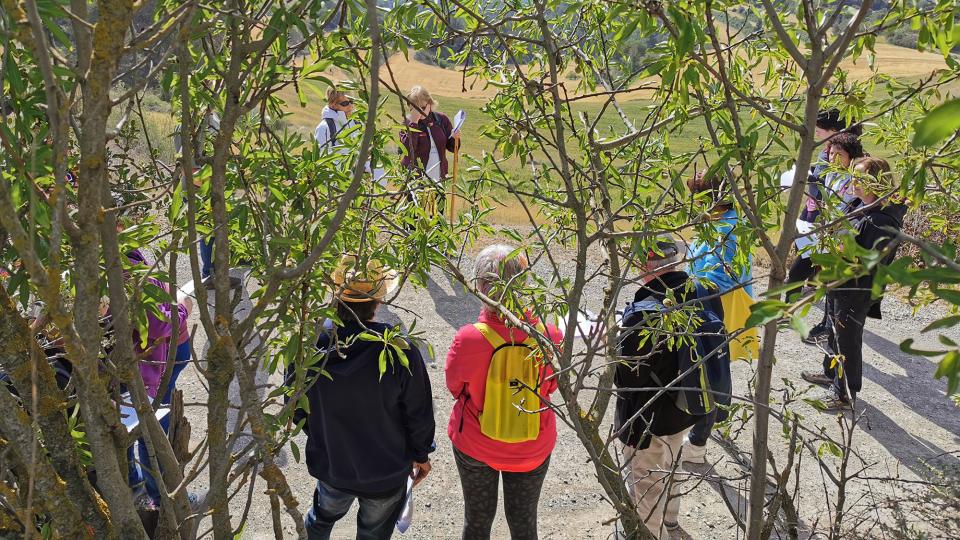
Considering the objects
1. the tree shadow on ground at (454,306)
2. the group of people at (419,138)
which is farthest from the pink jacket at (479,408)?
the tree shadow on ground at (454,306)

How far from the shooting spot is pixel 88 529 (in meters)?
1.66

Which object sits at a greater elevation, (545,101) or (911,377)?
(545,101)

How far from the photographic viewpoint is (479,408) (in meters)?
3.92

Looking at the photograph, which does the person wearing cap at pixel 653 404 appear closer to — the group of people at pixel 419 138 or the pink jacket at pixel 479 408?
the pink jacket at pixel 479 408

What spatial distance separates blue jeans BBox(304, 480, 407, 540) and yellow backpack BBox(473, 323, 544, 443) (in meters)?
0.64

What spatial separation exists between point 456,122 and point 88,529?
28.7 feet

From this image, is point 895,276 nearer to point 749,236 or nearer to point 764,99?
point 749,236

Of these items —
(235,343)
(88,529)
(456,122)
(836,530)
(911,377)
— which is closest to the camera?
(88,529)

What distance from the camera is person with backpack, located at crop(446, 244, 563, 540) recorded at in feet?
12.3

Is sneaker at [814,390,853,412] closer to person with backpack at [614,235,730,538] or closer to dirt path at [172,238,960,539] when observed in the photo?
dirt path at [172,238,960,539]

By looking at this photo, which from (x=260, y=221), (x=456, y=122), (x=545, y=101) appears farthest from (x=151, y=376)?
(x=456, y=122)

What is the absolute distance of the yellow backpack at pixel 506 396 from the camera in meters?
3.75

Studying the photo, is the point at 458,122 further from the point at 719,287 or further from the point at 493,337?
the point at 493,337

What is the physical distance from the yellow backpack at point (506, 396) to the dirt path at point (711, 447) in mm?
545
